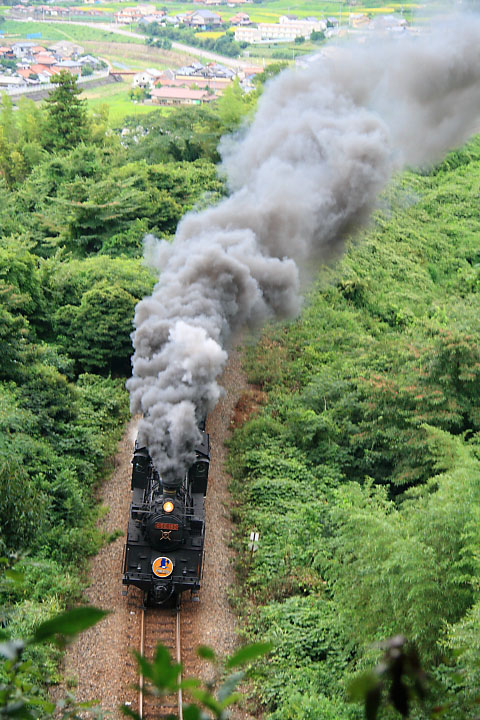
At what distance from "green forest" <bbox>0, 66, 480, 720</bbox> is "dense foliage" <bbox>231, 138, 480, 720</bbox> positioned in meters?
0.03

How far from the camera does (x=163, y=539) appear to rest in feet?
34.6

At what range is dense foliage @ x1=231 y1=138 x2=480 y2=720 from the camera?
9.20m

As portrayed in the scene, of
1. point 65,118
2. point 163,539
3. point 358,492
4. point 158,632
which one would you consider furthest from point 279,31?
point 158,632

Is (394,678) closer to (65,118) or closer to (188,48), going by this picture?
(65,118)

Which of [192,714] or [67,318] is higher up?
[192,714]

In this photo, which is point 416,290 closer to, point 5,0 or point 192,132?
point 192,132

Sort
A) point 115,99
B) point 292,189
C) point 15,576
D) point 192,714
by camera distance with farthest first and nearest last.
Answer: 1. point 115,99
2. point 292,189
3. point 15,576
4. point 192,714

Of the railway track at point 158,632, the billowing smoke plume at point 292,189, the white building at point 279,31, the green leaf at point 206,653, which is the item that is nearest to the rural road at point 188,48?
the white building at point 279,31

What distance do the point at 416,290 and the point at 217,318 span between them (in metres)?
13.6

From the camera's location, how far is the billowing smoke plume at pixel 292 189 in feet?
38.5

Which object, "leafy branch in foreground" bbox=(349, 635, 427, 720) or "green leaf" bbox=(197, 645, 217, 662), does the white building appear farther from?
"leafy branch in foreground" bbox=(349, 635, 427, 720)

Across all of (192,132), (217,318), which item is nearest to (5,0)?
(192,132)

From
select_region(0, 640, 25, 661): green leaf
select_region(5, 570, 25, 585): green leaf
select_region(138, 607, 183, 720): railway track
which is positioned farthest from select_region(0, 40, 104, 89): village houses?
select_region(0, 640, 25, 661): green leaf

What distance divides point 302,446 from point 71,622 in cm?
1426
